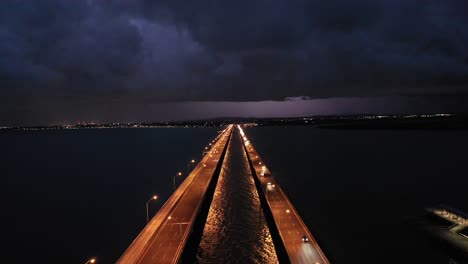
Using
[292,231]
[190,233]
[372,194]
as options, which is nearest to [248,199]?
[190,233]

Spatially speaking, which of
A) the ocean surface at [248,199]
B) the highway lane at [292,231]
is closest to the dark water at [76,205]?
the ocean surface at [248,199]

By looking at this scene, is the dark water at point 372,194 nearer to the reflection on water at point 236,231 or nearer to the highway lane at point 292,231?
the highway lane at point 292,231

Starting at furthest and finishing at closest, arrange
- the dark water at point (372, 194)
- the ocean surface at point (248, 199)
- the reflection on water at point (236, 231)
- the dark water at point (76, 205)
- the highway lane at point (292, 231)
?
the dark water at point (76, 205) → the ocean surface at point (248, 199) → the dark water at point (372, 194) → the reflection on water at point (236, 231) → the highway lane at point (292, 231)

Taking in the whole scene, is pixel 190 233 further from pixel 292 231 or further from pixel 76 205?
pixel 76 205

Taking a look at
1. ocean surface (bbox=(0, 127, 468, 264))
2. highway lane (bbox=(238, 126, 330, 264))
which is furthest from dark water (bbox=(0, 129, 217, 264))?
highway lane (bbox=(238, 126, 330, 264))

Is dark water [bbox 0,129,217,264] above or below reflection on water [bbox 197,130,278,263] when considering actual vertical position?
below

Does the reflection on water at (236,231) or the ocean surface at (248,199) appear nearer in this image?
the reflection on water at (236,231)

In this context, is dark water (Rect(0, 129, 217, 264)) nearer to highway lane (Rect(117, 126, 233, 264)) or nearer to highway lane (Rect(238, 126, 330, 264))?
highway lane (Rect(117, 126, 233, 264))
